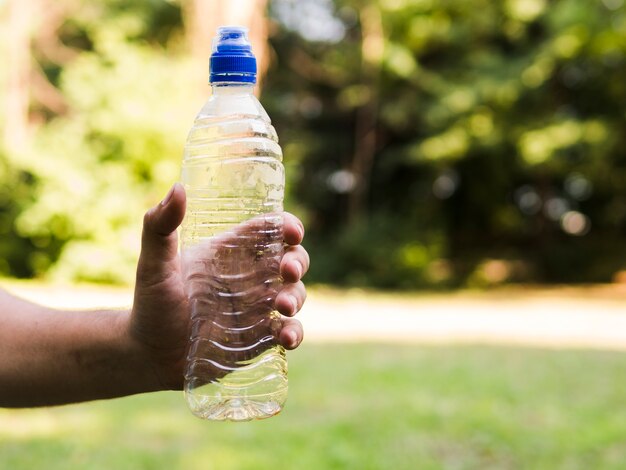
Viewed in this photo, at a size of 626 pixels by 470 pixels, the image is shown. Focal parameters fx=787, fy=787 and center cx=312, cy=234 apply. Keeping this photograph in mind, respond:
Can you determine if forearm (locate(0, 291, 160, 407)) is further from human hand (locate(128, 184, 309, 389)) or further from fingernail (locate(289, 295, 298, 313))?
fingernail (locate(289, 295, 298, 313))

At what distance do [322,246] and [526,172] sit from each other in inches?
220

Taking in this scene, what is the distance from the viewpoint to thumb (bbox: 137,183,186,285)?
1622 mm

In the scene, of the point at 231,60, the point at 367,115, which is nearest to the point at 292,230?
the point at 231,60

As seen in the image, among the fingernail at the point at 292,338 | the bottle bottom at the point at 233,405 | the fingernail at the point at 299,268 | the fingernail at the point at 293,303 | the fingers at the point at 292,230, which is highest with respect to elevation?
the fingers at the point at 292,230

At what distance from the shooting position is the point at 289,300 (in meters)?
1.80

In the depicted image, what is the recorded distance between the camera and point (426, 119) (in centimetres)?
1789

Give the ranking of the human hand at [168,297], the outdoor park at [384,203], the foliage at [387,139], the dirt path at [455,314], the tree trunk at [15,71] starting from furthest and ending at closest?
the tree trunk at [15,71]
the foliage at [387,139]
the dirt path at [455,314]
the outdoor park at [384,203]
the human hand at [168,297]

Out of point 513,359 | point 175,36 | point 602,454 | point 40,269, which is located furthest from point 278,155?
point 175,36

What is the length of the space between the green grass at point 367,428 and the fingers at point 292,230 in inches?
112

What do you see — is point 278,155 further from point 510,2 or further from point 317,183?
point 317,183

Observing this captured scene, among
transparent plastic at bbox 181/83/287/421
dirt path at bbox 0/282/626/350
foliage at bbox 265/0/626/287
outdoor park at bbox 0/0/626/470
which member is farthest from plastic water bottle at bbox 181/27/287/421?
foliage at bbox 265/0/626/287

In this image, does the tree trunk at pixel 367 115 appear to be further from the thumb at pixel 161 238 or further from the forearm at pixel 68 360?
the thumb at pixel 161 238

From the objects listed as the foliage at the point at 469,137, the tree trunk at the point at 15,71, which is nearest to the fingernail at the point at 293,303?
the foliage at the point at 469,137

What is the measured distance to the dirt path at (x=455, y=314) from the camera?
10281mm
